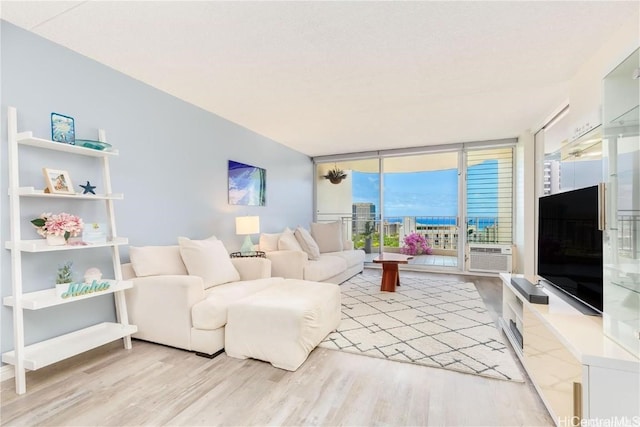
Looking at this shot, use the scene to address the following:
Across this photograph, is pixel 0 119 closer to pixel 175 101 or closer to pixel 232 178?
pixel 175 101

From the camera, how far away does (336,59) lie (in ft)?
7.87

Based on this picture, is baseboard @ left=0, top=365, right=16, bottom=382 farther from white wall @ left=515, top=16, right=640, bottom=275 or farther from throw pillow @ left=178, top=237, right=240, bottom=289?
white wall @ left=515, top=16, right=640, bottom=275

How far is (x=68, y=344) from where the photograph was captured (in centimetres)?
204

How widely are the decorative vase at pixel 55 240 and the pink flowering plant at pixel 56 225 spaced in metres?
0.02

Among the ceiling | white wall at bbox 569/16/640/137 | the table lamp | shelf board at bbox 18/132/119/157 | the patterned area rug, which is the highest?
the ceiling

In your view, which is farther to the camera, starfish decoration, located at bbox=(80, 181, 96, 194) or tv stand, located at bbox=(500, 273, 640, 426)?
starfish decoration, located at bbox=(80, 181, 96, 194)

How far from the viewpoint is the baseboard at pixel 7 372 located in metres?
1.91

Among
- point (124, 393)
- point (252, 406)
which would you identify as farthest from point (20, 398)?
point (252, 406)

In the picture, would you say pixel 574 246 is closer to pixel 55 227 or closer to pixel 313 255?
pixel 313 255

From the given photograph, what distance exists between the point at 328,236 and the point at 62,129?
3801mm

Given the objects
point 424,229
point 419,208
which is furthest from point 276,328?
point 424,229

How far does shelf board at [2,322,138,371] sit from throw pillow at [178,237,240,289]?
0.61 meters

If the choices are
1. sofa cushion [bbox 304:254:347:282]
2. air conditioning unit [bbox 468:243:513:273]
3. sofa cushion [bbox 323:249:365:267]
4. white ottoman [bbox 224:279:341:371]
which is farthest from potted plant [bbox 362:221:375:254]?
white ottoman [bbox 224:279:341:371]

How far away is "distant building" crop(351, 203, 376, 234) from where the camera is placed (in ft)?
20.6
